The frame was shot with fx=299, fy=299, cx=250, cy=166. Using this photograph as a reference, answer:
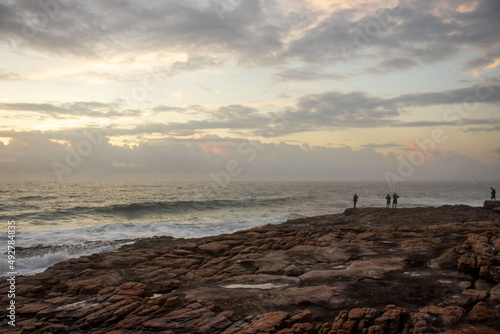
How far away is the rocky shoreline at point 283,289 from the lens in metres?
6.49

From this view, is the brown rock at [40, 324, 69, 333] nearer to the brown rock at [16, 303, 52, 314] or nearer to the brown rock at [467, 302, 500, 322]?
the brown rock at [16, 303, 52, 314]

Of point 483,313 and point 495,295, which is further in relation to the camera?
point 495,295

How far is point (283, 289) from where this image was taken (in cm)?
862

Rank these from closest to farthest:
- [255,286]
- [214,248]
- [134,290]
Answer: [255,286]
[134,290]
[214,248]

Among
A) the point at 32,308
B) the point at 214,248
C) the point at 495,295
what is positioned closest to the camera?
the point at 495,295

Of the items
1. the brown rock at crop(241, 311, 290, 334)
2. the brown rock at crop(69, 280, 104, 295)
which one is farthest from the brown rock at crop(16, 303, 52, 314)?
the brown rock at crop(241, 311, 290, 334)

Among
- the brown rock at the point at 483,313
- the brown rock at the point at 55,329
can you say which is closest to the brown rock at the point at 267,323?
the brown rock at the point at 483,313

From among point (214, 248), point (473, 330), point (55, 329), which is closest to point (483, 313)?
point (473, 330)

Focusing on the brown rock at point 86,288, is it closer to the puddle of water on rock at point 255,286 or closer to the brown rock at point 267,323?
the puddle of water on rock at point 255,286

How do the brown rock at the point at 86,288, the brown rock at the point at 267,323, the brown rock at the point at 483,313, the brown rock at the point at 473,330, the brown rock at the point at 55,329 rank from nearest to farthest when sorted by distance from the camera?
1. the brown rock at the point at 473,330
2. the brown rock at the point at 483,313
3. the brown rock at the point at 267,323
4. the brown rock at the point at 55,329
5. the brown rock at the point at 86,288

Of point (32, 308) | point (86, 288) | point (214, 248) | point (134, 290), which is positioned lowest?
point (32, 308)

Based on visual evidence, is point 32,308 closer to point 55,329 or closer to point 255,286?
point 55,329

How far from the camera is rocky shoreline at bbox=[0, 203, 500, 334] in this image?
6488mm

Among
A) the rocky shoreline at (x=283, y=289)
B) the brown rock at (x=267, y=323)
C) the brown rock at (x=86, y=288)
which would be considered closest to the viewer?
the brown rock at (x=267, y=323)
